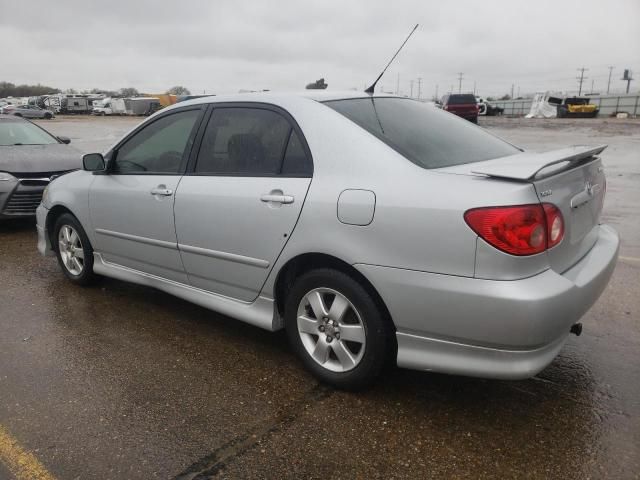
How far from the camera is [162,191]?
3652mm

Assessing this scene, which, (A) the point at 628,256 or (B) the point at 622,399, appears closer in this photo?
(B) the point at 622,399

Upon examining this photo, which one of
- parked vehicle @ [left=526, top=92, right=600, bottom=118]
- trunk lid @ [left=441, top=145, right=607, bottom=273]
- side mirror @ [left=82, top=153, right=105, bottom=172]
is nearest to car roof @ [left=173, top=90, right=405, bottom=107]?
trunk lid @ [left=441, top=145, right=607, bottom=273]

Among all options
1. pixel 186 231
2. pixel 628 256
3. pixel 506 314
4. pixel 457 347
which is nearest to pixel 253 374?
pixel 186 231

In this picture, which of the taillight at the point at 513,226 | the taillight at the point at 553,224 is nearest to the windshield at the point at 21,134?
the taillight at the point at 513,226

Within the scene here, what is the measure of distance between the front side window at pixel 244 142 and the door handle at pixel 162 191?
25cm

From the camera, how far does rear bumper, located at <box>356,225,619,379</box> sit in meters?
2.28

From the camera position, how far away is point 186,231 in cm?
349

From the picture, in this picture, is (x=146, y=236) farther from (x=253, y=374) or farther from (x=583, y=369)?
(x=583, y=369)

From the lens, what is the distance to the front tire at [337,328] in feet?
8.85

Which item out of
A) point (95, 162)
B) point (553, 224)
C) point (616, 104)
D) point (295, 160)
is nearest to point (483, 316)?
point (553, 224)

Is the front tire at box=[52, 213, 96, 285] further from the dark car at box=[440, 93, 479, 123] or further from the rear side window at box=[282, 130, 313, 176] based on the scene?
the dark car at box=[440, 93, 479, 123]

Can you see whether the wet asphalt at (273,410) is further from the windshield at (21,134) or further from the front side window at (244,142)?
the windshield at (21,134)

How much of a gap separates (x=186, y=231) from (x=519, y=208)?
2.09 metres

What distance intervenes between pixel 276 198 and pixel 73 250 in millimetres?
2559
